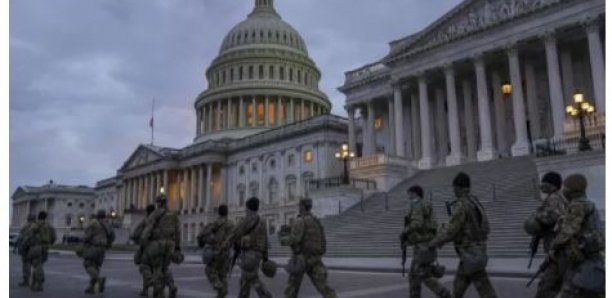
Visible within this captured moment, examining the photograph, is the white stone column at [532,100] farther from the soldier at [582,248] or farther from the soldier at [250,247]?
the soldier at [582,248]

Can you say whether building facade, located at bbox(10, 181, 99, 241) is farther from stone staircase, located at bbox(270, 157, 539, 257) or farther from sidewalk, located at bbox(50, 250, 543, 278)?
sidewalk, located at bbox(50, 250, 543, 278)

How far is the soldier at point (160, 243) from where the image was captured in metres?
11.5

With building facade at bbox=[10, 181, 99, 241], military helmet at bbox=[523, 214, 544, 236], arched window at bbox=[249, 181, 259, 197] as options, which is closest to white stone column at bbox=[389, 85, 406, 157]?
arched window at bbox=[249, 181, 259, 197]

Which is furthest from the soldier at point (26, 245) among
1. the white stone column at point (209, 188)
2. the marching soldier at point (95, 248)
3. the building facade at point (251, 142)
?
the white stone column at point (209, 188)

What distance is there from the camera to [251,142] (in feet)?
235

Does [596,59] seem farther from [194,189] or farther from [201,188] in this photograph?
[194,189]

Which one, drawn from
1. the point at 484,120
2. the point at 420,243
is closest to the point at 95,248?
the point at 420,243

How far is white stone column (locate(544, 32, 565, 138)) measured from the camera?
1286 inches

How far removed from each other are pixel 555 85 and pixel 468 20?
844 centimetres

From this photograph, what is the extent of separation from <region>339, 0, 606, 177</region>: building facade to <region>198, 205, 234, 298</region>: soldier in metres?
22.6

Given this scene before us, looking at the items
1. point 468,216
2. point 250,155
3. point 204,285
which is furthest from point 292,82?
point 468,216

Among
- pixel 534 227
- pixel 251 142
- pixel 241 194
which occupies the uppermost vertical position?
pixel 251 142

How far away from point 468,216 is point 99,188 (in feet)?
385

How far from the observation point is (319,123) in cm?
6203
